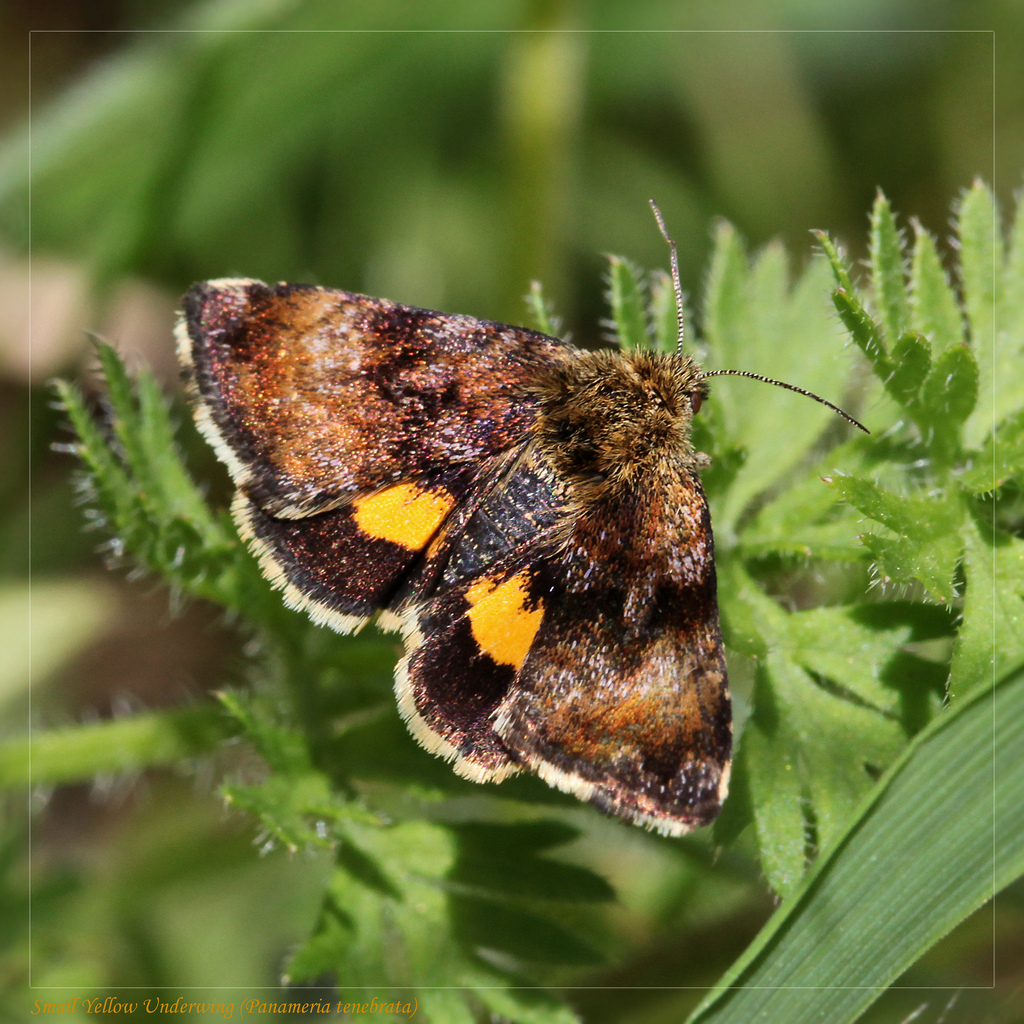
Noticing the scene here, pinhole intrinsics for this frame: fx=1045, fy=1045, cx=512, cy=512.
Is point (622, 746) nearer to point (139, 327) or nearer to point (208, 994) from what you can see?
point (208, 994)

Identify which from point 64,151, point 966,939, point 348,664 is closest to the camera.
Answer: point 348,664

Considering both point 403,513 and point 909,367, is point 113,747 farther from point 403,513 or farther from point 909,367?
point 909,367

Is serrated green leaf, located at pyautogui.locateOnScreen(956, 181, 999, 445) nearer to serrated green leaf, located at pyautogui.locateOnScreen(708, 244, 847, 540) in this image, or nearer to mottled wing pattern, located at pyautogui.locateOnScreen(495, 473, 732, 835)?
serrated green leaf, located at pyautogui.locateOnScreen(708, 244, 847, 540)

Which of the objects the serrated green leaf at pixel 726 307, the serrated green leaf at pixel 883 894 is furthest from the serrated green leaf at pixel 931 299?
the serrated green leaf at pixel 883 894

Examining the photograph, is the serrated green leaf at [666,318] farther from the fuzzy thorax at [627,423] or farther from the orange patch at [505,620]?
the orange patch at [505,620]

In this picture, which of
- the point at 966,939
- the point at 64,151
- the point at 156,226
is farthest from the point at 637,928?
the point at 64,151

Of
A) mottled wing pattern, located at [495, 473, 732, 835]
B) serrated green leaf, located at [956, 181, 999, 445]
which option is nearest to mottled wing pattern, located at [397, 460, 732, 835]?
mottled wing pattern, located at [495, 473, 732, 835]
